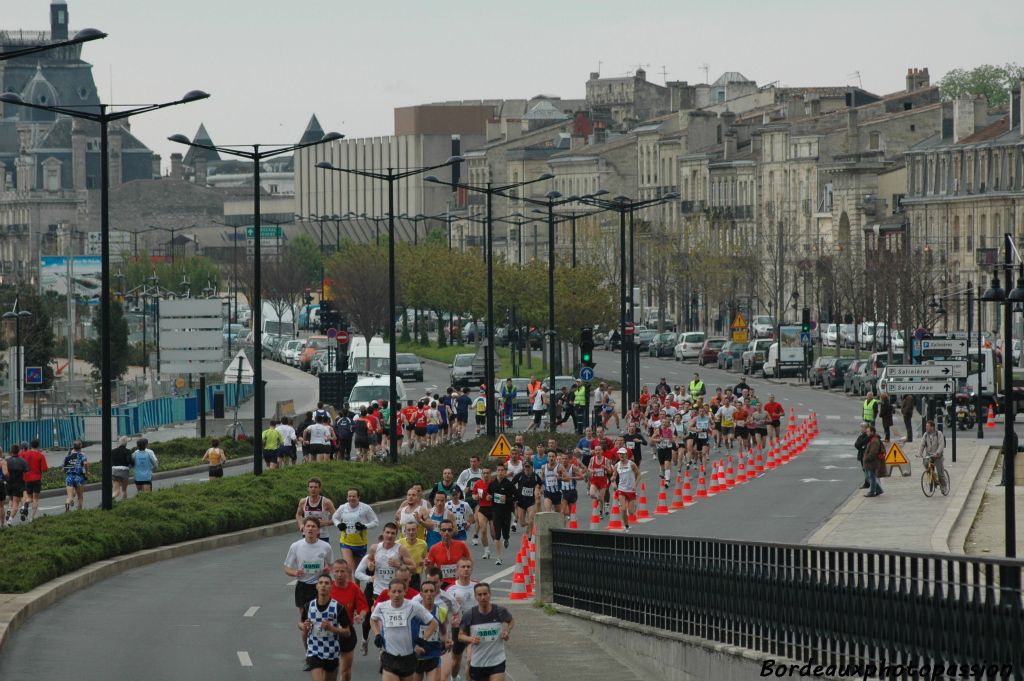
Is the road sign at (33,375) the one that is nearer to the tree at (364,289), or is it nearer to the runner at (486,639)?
the tree at (364,289)

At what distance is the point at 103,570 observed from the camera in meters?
29.0

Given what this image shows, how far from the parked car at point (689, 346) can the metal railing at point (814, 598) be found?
240ft

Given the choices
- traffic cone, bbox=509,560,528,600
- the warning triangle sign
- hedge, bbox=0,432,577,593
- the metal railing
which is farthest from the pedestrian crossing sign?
A: the metal railing

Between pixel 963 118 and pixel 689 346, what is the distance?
19.8 meters

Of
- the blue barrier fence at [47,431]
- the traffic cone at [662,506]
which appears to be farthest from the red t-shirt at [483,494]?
the blue barrier fence at [47,431]

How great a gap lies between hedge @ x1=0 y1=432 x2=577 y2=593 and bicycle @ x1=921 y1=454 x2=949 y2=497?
8934 mm

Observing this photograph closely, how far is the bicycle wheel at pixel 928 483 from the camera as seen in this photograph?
39.0 meters

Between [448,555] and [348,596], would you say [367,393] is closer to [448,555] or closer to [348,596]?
[448,555]

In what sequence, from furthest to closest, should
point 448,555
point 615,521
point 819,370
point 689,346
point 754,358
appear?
point 689,346 < point 754,358 < point 819,370 < point 615,521 < point 448,555

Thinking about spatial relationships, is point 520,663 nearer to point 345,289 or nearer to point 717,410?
point 717,410

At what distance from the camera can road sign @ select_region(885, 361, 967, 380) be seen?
4538 centimetres

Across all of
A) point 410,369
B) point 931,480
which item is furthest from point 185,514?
point 410,369

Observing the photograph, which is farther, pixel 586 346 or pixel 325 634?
pixel 586 346

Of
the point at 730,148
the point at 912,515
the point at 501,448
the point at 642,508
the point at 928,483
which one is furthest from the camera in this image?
the point at 730,148
